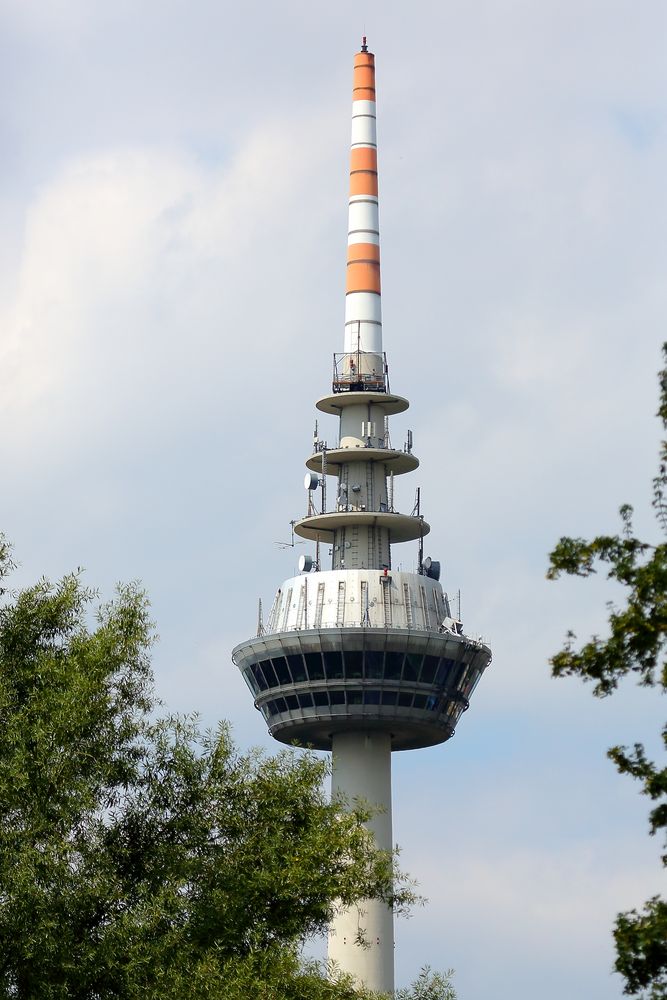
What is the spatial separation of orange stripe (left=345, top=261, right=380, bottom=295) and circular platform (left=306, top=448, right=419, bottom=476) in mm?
13041

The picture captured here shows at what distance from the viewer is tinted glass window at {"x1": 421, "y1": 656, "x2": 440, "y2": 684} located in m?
131

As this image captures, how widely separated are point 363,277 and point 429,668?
28852 mm

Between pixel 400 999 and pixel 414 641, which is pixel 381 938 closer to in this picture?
pixel 414 641

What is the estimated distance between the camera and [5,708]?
203 feet

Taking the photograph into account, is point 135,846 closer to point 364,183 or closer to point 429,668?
point 429,668

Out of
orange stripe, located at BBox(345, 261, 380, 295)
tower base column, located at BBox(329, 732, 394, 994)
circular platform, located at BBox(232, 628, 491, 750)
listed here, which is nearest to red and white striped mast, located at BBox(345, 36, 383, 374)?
orange stripe, located at BBox(345, 261, 380, 295)

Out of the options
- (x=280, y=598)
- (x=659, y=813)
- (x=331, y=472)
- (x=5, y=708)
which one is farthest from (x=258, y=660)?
(x=659, y=813)

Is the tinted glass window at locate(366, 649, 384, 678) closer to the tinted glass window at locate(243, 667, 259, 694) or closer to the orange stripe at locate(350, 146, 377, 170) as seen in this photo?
the tinted glass window at locate(243, 667, 259, 694)

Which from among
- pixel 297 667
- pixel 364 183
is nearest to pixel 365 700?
pixel 297 667

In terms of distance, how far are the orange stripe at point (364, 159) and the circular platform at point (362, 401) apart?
17871 millimetres

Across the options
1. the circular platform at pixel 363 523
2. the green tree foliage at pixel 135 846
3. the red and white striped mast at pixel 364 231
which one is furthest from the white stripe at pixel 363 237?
the green tree foliage at pixel 135 846

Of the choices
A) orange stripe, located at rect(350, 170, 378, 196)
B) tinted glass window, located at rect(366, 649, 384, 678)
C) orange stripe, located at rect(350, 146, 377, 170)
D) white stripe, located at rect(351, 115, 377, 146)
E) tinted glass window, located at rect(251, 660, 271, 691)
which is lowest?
tinted glass window, located at rect(366, 649, 384, 678)

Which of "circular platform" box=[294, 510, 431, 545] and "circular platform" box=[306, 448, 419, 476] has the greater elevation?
"circular platform" box=[306, 448, 419, 476]

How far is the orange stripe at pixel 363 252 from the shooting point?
14438 centimetres
